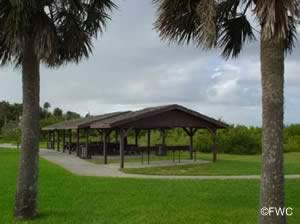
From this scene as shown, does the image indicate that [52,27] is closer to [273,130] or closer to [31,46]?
[31,46]

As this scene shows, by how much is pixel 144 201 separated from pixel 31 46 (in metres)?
4.49

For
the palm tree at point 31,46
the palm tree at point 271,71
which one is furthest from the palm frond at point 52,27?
the palm tree at point 271,71

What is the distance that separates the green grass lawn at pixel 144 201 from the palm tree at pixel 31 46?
0.75 m

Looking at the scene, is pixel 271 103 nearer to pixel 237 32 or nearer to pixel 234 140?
→ pixel 237 32

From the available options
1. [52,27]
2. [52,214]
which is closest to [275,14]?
[52,27]

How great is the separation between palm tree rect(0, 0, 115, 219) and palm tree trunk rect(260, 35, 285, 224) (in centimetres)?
405

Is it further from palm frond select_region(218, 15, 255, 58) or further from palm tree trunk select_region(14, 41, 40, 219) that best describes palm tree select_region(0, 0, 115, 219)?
palm frond select_region(218, 15, 255, 58)

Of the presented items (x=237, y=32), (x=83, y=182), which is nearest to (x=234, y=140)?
(x=83, y=182)

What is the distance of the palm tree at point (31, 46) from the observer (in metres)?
8.94

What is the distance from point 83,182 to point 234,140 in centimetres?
2477

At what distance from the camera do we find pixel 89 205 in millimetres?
11109

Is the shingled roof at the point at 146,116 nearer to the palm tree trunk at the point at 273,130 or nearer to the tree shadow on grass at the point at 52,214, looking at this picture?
the tree shadow on grass at the point at 52,214

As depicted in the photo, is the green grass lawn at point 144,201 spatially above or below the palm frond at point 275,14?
below

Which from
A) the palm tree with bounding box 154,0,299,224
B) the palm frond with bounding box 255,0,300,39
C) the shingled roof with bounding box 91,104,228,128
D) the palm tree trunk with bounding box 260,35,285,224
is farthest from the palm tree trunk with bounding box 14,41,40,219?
the shingled roof with bounding box 91,104,228,128
